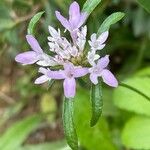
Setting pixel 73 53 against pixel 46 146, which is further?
pixel 46 146

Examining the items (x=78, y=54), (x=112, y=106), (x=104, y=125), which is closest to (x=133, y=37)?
(x=112, y=106)

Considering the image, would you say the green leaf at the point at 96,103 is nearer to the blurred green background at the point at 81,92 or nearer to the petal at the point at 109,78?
the petal at the point at 109,78

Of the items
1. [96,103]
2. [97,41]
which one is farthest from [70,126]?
[97,41]

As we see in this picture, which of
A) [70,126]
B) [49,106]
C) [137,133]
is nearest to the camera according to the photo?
[70,126]

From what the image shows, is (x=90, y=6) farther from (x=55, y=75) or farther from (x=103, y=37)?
(x=55, y=75)

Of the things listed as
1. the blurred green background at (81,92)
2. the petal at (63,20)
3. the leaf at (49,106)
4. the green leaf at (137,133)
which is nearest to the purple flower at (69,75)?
the petal at (63,20)

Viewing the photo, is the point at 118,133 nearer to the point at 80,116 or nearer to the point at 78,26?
the point at 80,116
